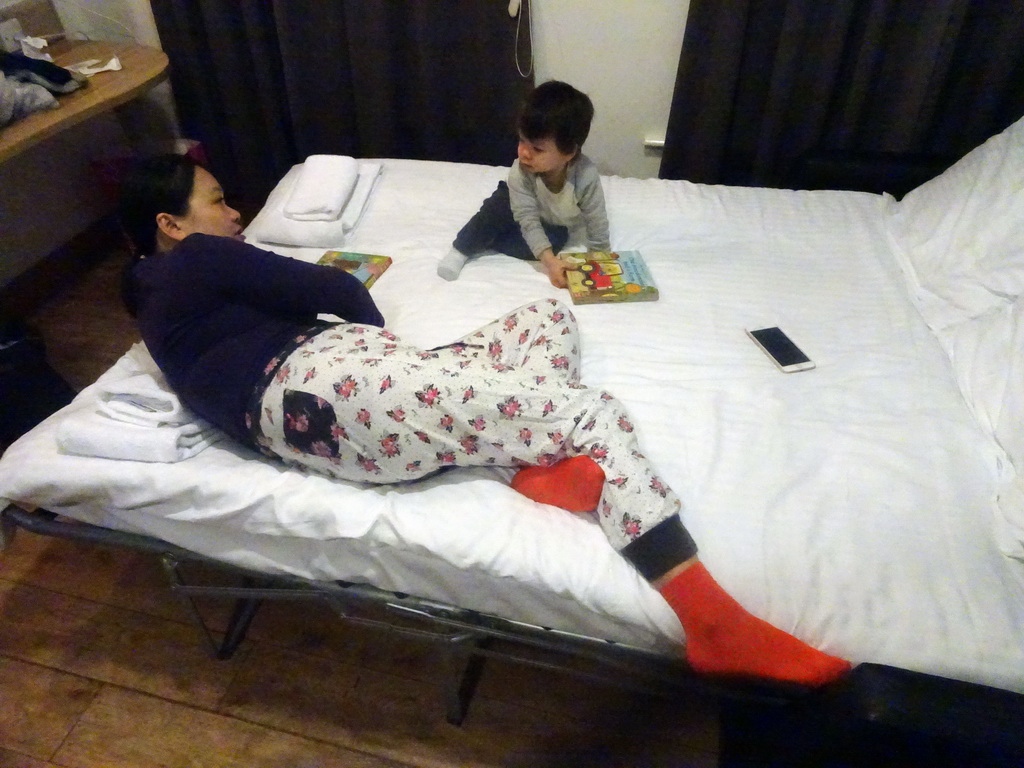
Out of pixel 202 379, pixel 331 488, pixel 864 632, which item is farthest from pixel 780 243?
pixel 202 379

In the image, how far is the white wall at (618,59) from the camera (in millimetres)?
2129

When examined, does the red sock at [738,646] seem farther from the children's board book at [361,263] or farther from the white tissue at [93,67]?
the white tissue at [93,67]

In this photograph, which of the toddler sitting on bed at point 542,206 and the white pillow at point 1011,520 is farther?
the toddler sitting on bed at point 542,206

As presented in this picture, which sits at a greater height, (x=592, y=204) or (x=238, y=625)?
(x=592, y=204)

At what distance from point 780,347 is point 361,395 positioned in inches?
35.6

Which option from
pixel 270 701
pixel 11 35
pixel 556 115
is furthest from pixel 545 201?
pixel 11 35

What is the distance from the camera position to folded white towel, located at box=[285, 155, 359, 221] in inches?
71.2

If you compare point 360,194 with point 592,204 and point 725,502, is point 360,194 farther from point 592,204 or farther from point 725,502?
point 725,502

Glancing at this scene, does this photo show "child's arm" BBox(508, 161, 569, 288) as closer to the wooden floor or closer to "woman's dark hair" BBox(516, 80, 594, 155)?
"woman's dark hair" BBox(516, 80, 594, 155)

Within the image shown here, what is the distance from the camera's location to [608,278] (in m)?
1.58

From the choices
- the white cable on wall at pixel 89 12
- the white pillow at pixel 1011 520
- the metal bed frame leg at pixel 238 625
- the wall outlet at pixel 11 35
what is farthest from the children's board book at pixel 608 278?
the white cable on wall at pixel 89 12

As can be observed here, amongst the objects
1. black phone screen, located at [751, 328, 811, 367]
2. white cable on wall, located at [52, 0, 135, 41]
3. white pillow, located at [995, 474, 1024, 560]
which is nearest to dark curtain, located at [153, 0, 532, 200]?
white cable on wall, located at [52, 0, 135, 41]

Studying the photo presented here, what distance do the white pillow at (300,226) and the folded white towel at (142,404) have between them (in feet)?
2.33

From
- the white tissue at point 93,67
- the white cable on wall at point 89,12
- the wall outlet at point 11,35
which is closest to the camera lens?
the wall outlet at point 11,35
